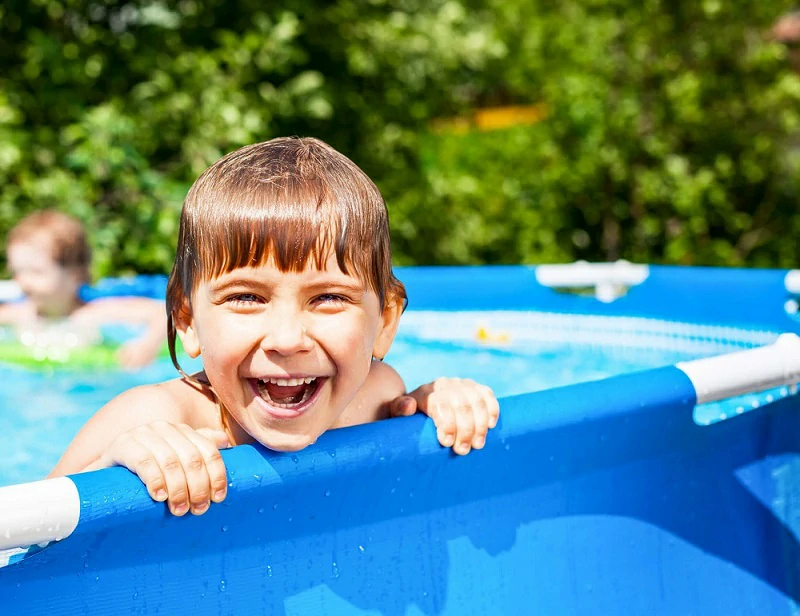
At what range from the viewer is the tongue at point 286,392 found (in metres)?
1.49

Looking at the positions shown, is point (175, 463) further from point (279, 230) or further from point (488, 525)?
point (488, 525)

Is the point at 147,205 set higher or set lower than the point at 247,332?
higher

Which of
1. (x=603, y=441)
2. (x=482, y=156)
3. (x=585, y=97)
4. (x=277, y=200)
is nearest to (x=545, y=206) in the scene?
(x=585, y=97)

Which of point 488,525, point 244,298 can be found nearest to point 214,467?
point 244,298

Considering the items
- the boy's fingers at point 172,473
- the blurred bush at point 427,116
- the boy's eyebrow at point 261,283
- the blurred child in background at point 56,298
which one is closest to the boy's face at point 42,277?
the blurred child in background at point 56,298

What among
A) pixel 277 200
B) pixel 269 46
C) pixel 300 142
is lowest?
pixel 277 200

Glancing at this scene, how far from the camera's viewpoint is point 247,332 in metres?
1.43

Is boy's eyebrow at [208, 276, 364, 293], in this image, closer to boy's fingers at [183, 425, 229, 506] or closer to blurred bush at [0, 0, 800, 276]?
boy's fingers at [183, 425, 229, 506]

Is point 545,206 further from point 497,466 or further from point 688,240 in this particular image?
point 497,466

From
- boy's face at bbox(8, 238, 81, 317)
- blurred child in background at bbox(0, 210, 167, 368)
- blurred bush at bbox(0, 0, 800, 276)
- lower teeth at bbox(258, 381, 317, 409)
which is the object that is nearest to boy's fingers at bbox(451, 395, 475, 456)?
lower teeth at bbox(258, 381, 317, 409)

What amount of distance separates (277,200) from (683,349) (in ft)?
9.11

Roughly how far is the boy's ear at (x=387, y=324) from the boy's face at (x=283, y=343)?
155mm

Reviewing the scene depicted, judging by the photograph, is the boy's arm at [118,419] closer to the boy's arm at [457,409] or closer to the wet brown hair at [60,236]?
the boy's arm at [457,409]

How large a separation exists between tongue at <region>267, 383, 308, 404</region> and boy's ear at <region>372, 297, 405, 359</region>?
0.21 metres
